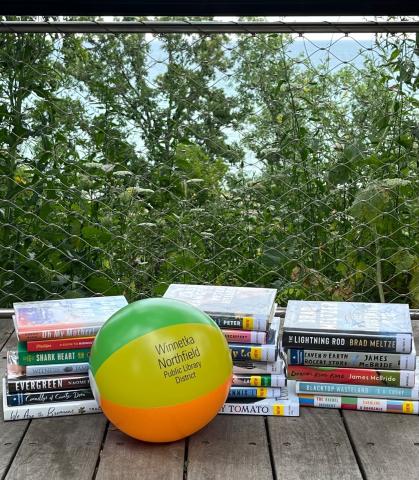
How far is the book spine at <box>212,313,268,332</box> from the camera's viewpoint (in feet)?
7.49

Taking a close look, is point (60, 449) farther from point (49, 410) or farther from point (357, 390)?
point (357, 390)

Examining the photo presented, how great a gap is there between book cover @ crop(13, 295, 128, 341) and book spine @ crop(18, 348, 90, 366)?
38 mm

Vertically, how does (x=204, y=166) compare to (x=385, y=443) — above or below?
above

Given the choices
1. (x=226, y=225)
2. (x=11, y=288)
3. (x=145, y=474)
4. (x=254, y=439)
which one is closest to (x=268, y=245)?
(x=226, y=225)

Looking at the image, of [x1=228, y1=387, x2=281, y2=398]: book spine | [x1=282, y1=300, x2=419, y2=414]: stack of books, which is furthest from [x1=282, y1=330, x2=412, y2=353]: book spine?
[x1=228, y1=387, x2=281, y2=398]: book spine

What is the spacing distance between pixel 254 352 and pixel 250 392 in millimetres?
94

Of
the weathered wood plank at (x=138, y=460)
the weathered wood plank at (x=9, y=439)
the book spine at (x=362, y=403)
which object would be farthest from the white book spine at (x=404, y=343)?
the weathered wood plank at (x=9, y=439)

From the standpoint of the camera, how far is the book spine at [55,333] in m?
2.28

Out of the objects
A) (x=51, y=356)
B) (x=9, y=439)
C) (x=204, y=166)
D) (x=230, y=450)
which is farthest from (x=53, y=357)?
(x=204, y=166)

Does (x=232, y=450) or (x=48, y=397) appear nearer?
(x=232, y=450)

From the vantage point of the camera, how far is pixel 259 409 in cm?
226

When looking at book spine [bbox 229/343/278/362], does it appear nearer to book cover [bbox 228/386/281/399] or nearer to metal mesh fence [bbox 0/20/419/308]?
book cover [bbox 228/386/281/399]

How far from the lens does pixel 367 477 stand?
198cm

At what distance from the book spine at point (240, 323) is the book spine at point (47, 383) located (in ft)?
1.11
